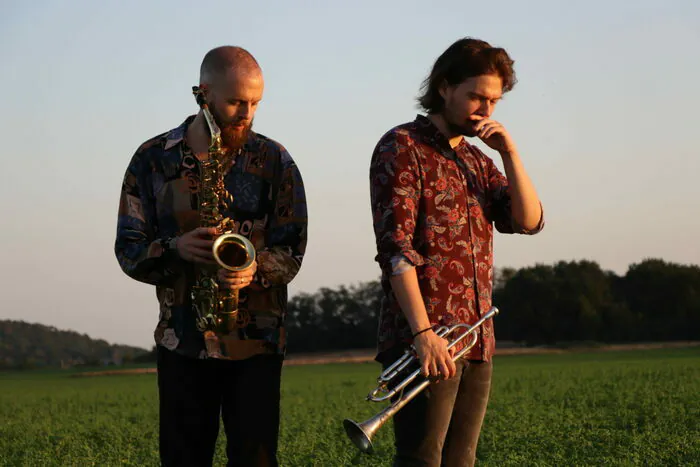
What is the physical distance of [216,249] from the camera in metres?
4.24

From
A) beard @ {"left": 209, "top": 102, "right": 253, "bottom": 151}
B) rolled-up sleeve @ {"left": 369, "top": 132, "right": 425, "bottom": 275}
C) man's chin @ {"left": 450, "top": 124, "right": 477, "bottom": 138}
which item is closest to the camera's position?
rolled-up sleeve @ {"left": 369, "top": 132, "right": 425, "bottom": 275}

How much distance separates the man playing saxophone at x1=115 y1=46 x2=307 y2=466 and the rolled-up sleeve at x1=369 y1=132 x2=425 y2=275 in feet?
1.61

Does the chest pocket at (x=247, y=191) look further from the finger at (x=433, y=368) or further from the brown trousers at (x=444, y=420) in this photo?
the finger at (x=433, y=368)

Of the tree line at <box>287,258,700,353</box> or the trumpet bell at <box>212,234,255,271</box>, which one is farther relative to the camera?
the tree line at <box>287,258,700,353</box>

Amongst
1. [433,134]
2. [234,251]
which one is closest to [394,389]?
[234,251]

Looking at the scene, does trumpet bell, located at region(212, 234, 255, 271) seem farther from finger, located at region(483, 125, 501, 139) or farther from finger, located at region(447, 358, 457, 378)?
finger, located at region(483, 125, 501, 139)

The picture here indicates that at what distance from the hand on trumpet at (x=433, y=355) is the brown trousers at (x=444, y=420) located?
0.09 meters

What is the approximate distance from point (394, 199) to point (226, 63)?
0.97 m

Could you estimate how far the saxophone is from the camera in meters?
4.29

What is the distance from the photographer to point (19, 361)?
62719 millimetres

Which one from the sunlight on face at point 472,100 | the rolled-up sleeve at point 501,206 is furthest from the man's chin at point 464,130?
the rolled-up sleeve at point 501,206

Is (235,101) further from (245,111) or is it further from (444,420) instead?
(444,420)

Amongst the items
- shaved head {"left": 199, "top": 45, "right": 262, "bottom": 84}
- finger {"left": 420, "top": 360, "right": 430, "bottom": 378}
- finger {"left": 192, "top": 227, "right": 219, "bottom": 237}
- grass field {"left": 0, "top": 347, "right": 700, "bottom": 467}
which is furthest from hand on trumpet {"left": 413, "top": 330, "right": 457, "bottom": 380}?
grass field {"left": 0, "top": 347, "right": 700, "bottom": 467}

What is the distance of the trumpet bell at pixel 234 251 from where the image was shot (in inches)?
167
